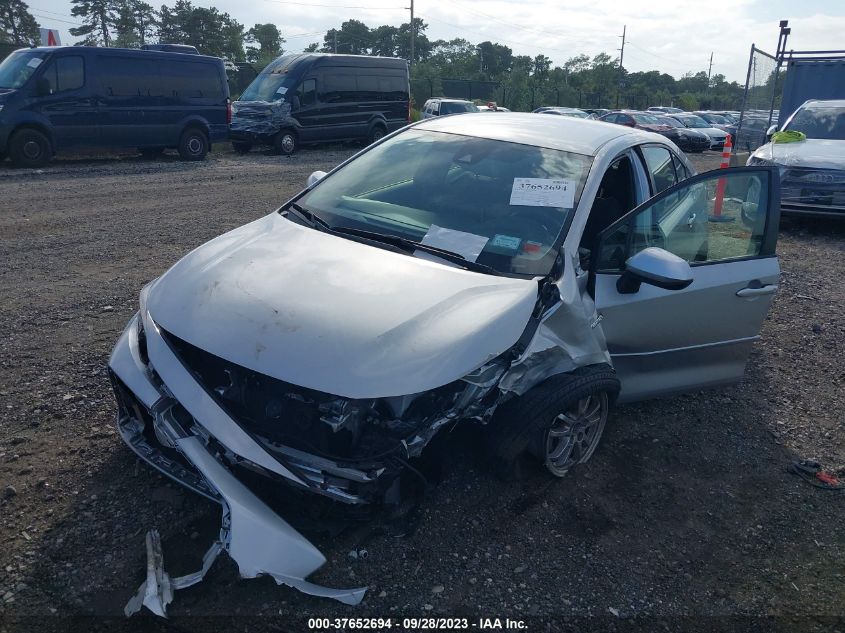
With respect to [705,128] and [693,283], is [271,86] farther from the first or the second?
[705,128]

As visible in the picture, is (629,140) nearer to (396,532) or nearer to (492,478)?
(492,478)

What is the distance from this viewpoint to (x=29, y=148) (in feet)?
41.3

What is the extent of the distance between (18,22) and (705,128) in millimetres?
44414

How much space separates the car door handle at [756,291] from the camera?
3.73m

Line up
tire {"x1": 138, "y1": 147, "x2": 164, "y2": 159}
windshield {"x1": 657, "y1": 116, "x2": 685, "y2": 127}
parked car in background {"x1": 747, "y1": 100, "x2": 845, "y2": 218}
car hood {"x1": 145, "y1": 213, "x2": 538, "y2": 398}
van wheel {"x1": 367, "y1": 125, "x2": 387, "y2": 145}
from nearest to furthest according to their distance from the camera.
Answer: car hood {"x1": 145, "y1": 213, "x2": 538, "y2": 398} < parked car in background {"x1": 747, "y1": 100, "x2": 845, "y2": 218} < tire {"x1": 138, "y1": 147, "x2": 164, "y2": 159} < van wheel {"x1": 367, "y1": 125, "x2": 387, "y2": 145} < windshield {"x1": 657, "y1": 116, "x2": 685, "y2": 127}

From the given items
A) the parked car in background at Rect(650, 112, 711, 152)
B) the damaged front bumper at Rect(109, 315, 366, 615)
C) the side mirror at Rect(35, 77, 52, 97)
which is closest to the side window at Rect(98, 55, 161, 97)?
the side mirror at Rect(35, 77, 52, 97)

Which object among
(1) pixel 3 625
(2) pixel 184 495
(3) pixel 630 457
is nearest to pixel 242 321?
(2) pixel 184 495

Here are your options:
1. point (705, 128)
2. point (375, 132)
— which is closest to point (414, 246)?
point (375, 132)

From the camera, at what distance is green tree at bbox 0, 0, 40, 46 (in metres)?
43.6

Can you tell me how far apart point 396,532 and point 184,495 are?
38.2 inches

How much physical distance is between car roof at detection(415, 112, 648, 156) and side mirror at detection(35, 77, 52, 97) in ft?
35.9

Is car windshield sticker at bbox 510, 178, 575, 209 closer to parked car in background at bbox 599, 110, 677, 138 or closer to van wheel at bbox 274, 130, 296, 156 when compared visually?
van wheel at bbox 274, 130, 296, 156

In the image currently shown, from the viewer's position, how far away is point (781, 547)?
2998 mm

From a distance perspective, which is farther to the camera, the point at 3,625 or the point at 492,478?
the point at 492,478
